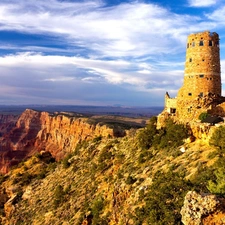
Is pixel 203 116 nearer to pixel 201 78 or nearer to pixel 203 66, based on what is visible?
pixel 201 78

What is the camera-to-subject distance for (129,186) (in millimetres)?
24047

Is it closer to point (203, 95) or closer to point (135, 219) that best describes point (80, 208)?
point (135, 219)

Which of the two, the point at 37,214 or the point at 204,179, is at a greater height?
the point at 204,179

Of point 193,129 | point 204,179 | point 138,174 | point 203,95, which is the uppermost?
point 203,95

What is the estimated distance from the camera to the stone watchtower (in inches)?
1201

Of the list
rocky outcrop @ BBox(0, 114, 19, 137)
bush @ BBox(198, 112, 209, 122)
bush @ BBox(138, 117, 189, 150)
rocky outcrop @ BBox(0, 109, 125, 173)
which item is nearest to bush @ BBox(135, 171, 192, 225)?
bush @ BBox(138, 117, 189, 150)

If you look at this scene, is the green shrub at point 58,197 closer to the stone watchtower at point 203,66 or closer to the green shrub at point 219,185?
the stone watchtower at point 203,66

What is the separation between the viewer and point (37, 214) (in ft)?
120

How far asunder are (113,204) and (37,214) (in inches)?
637

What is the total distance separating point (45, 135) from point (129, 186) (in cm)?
10490

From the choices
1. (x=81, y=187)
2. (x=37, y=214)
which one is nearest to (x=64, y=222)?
(x=81, y=187)

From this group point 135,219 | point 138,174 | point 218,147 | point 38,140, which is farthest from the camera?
point 38,140

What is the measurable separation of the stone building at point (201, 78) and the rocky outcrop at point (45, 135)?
46.6 metres

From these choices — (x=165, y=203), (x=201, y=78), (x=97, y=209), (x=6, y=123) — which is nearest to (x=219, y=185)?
(x=165, y=203)
